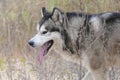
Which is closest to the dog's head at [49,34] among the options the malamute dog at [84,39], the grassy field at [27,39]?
the malamute dog at [84,39]

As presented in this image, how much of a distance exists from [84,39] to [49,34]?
45 cm

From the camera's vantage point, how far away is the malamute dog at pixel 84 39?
5566 millimetres

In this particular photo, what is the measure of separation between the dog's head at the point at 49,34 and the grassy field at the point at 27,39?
190 mm

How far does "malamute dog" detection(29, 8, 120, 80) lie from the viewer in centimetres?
557

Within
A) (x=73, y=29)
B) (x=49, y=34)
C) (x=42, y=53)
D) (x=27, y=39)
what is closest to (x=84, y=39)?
(x=73, y=29)

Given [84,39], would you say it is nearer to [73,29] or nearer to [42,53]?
[73,29]

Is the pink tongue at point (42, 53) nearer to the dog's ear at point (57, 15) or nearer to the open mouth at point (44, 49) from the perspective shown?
the open mouth at point (44, 49)

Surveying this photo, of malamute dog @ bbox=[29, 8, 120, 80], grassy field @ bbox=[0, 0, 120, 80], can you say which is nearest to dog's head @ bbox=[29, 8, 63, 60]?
malamute dog @ bbox=[29, 8, 120, 80]

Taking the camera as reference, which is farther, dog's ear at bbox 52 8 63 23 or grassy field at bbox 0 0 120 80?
dog's ear at bbox 52 8 63 23

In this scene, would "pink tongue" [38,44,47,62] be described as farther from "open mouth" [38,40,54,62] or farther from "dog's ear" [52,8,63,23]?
"dog's ear" [52,8,63,23]

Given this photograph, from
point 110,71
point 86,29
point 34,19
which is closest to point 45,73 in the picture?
point 86,29

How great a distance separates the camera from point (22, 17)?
8.34 meters

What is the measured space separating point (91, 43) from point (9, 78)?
1074 millimetres

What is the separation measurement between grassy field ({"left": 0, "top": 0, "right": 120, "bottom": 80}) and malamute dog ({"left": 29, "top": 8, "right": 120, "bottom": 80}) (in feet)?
0.56
